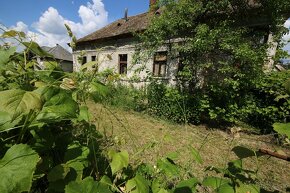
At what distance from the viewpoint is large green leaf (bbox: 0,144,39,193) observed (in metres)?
0.69

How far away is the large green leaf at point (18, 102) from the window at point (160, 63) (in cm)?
1107

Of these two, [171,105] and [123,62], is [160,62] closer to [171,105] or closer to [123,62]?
[123,62]

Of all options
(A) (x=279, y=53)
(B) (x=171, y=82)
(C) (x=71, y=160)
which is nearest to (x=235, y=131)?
(C) (x=71, y=160)

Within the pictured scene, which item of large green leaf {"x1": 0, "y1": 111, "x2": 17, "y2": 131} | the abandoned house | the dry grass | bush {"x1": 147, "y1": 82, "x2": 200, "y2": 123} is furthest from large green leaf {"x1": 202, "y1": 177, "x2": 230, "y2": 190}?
the abandoned house

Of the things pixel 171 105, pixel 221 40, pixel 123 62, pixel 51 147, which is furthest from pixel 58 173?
pixel 123 62

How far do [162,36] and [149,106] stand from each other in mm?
2588

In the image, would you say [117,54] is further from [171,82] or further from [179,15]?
[179,15]

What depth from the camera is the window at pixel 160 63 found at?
11.8 meters

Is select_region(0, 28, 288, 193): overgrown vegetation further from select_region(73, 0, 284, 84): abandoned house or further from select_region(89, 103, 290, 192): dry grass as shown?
select_region(73, 0, 284, 84): abandoned house

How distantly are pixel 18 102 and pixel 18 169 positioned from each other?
Result: 0.20 meters

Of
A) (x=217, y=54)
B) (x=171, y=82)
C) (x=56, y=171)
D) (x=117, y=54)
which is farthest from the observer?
(x=117, y=54)

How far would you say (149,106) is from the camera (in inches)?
311

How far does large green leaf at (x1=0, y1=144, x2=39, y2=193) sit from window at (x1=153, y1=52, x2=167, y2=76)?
11.1 m

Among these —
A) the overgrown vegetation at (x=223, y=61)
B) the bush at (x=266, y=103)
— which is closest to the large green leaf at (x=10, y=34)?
the overgrown vegetation at (x=223, y=61)
